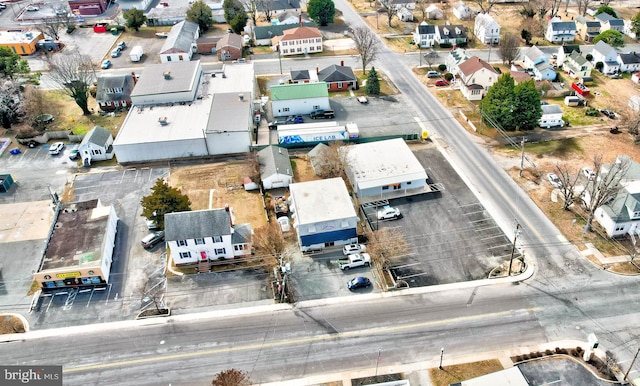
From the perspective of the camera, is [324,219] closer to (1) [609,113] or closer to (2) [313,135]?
(2) [313,135]

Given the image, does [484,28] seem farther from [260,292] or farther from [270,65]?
[260,292]

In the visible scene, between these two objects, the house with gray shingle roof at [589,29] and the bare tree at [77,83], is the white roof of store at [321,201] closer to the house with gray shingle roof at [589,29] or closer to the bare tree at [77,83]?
the bare tree at [77,83]

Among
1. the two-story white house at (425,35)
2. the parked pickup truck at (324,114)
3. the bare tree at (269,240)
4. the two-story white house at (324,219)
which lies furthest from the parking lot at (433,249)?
the two-story white house at (425,35)

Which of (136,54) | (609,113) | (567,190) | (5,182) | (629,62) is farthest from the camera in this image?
(136,54)

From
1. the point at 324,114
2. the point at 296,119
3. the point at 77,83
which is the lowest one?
the point at 296,119

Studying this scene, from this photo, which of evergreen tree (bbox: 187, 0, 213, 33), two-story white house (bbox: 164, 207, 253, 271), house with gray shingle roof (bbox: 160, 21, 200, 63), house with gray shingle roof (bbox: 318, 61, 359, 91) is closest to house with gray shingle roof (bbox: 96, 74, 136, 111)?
house with gray shingle roof (bbox: 160, 21, 200, 63)

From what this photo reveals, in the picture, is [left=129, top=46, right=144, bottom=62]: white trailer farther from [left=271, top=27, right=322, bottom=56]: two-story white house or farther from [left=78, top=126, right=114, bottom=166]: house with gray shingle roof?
[left=78, top=126, right=114, bottom=166]: house with gray shingle roof

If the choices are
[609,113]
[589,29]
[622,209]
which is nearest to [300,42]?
[609,113]
